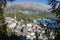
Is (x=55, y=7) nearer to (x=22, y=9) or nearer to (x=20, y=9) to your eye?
(x=20, y=9)

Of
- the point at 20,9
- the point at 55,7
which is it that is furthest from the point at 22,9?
the point at 55,7

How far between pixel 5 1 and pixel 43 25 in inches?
79.7

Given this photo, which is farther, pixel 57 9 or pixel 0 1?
pixel 0 1

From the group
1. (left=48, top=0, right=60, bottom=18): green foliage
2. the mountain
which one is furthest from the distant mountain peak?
(left=48, top=0, right=60, bottom=18): green foliage

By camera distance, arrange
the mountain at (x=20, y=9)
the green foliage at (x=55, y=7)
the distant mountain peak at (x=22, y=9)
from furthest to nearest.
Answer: the distant mountain peak at (x=22, y=9) < the mountain at (x=20, y=9) < the green foliage at (x=55, y=7)

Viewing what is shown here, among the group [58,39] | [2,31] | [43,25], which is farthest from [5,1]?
[2,31]

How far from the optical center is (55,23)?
6496mm

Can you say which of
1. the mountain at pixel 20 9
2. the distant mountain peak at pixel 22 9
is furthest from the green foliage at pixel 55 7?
the distant mountain peak at pixel 22 9

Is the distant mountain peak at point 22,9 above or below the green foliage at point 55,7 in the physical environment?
below

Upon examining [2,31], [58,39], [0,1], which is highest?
[0,1]

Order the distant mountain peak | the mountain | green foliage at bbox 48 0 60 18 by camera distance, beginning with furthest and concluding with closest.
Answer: the distant mountain peak < the mountain < green foliage at bbox 48 0 60 18

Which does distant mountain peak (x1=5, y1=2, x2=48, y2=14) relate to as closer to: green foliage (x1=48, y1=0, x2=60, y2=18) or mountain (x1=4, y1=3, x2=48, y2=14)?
mountain (x1=4, y1=3, x2=48, y2=14)

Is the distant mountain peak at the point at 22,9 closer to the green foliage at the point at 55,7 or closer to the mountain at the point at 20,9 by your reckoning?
the mountain at the point at 20,9

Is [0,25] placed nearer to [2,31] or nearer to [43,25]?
[2,31]
